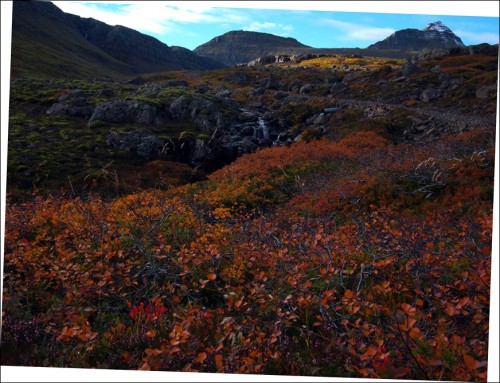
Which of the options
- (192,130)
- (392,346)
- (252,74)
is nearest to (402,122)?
(192,130)

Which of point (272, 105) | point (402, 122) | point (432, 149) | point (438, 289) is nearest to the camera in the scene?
point (438, 289)

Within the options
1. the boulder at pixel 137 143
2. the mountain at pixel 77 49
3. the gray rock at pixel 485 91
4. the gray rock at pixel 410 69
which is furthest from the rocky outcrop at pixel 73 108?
the gray rock at pixel 410 69

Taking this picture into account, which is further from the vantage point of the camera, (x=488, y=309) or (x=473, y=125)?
(x=473, y=125)

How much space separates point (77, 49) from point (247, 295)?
134 m

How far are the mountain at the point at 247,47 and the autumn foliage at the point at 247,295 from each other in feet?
341

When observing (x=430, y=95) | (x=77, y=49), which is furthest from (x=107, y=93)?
(x=77, y=49)

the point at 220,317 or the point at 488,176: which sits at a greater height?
the point at 488,176

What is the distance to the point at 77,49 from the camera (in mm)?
119250

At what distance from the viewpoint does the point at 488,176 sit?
1111 centimetres

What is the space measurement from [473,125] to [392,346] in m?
19.3

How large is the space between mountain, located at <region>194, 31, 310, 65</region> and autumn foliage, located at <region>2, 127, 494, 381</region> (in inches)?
4096

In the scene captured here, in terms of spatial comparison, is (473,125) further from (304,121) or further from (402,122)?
(304,121)

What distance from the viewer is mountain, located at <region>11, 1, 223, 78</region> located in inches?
2908

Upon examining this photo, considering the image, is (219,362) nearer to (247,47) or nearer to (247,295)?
(247,295)
